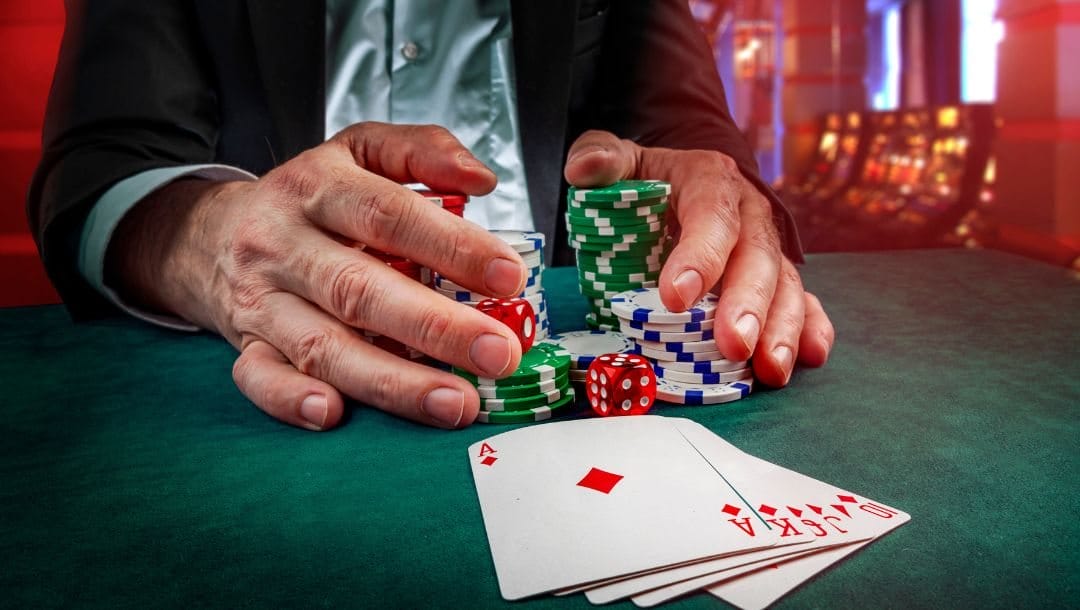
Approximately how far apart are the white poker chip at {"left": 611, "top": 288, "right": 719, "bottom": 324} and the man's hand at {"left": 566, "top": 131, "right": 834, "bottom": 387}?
0.02m

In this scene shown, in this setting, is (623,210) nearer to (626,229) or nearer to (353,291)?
(626,229)

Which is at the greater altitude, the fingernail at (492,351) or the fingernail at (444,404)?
the fingernail at (492,351)

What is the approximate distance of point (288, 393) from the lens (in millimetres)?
1225

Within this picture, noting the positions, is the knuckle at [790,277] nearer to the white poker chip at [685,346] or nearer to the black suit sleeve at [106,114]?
the white poker chip at [685,346]

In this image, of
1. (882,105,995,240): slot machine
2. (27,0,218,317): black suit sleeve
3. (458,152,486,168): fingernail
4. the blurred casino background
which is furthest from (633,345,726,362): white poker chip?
(882,105,995,240): slot machine

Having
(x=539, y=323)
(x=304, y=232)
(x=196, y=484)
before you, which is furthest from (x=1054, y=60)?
(x=196, y=484)

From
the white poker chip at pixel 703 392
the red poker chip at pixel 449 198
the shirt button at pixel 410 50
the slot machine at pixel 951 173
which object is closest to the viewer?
the white poker chip at pixel 703 392

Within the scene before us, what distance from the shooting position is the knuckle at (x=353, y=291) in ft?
4.11

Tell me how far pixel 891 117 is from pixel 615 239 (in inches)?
319

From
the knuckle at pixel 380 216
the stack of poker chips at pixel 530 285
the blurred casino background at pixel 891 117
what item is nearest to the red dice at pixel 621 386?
the stack of poker chips at pixel 530 285

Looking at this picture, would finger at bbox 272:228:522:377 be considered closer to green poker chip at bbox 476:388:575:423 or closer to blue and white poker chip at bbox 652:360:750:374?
green poker chip at bbox 476:388:575:423

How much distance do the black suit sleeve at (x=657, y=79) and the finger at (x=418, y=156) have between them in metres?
1.11

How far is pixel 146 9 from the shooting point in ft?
6.93

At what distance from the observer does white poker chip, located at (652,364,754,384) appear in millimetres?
1320
